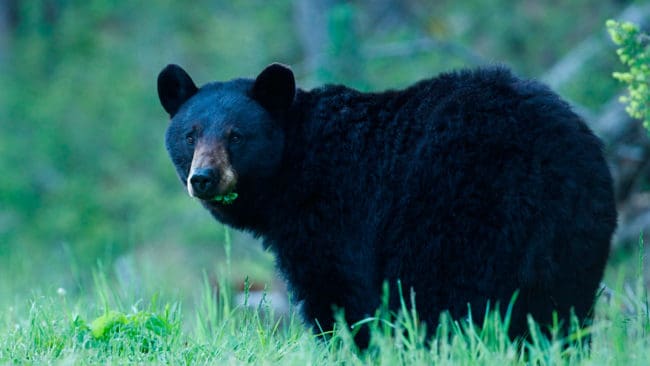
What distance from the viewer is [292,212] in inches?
191

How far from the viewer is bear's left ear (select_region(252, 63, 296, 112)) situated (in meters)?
5.04

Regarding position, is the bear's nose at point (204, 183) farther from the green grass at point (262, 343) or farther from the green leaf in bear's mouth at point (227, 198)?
the green grass at point (262, 343)

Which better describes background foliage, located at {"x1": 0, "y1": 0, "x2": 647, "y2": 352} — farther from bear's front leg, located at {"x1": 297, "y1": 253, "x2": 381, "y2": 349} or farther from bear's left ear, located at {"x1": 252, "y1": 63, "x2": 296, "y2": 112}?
bear's front leg, located at {"x1": 297, "y1": 253, "x2": 381, "y2": 349}

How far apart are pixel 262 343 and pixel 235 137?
4.34ft

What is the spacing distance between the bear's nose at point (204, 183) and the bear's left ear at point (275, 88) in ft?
2.15

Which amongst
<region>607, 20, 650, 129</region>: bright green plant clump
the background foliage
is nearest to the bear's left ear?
<region>607, 20, 650, 129</region>: bright green plant clump

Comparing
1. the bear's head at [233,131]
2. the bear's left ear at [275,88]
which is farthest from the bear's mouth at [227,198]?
the bear's left ear at [275,88]

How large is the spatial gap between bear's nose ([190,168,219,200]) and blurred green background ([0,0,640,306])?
5173 millimetres

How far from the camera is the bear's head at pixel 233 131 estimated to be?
15.9 feet

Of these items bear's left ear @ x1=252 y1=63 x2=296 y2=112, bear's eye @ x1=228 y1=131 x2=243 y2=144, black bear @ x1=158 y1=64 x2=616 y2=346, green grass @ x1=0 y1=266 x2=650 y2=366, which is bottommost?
green grass @ x1=0 y1=266 x2=650 y2=366

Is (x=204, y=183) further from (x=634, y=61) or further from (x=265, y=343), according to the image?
(x=634, y=61)

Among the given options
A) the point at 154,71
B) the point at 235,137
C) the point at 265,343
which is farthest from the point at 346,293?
the point at 154,71

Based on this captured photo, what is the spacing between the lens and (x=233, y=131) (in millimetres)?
4961

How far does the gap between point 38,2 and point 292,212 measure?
530 inches
